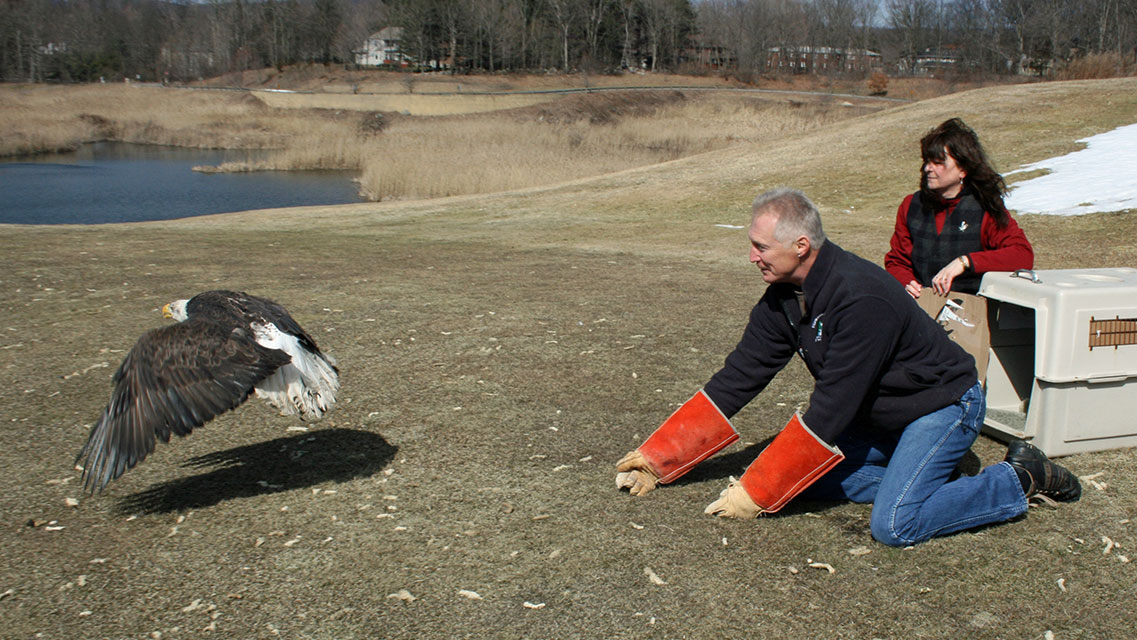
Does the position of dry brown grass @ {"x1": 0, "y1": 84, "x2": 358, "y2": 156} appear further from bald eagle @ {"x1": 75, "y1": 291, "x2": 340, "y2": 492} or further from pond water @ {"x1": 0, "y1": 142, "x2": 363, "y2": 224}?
bald eagle @ {"x1": 75, "y1": 291, "x2": 340, "y2": 492}

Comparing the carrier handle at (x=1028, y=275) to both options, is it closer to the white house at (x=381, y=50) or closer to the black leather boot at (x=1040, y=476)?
the black leather boot at (x=1040, y=476)

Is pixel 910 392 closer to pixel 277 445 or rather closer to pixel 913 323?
pixel 913 323

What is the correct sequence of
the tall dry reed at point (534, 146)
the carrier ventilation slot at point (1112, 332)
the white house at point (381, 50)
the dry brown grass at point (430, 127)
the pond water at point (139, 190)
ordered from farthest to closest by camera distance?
the white house at point (381, 50)
the dry brown grass at point (430, 127)
the tall dry reed at point (534, 146)
the pond water at point (139, 190)
the carrier ventilation slot at point (1112, 332)

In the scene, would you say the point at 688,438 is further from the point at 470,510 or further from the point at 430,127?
the point at 430,127

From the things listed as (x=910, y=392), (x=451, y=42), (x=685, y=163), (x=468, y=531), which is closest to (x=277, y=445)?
(x=468, y=531)

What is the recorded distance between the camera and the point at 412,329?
7.67 meters

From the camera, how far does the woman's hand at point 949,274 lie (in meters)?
4.84

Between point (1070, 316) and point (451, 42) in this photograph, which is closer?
point (1070, 316)

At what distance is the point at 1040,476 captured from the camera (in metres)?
4.09

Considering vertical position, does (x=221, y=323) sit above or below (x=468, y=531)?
above

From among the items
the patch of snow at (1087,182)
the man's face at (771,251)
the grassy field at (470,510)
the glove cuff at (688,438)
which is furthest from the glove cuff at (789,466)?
the patch of snow at (1087,182)

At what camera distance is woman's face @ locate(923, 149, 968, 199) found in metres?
4.87

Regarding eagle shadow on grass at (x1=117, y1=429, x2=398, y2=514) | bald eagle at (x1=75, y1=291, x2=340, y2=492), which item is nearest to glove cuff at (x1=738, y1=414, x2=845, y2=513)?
eagle shadow on grass at (x1=117, y1=429, x2=398, y2=514)

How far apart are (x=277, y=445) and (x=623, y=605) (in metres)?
2.64
